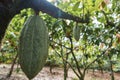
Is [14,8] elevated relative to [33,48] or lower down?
elevated

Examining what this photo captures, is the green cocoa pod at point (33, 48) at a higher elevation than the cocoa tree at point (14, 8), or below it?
below

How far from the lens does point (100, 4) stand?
8.28 ft

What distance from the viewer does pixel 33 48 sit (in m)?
0.94

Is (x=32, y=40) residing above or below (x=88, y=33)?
below

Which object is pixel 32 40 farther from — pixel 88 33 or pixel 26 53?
pixel 88 33

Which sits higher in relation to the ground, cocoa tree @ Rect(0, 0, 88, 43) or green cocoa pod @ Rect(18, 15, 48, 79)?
cocoa tree @ Rect(0, 0, 88, 43)

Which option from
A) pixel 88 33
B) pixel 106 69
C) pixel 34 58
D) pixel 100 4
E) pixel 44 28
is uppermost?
pixel 106 69

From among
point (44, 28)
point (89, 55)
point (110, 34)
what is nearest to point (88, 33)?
point (110, 34)

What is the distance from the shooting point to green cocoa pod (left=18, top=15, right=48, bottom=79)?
3.02 feet

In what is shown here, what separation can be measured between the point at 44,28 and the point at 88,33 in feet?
12.9

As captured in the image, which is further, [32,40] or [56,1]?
[56,1]

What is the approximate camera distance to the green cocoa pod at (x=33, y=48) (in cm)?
92

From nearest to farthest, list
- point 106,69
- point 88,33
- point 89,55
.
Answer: point 88,33
point 89,55
point 106,69

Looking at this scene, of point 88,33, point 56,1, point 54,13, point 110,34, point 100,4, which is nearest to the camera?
point 54,13
